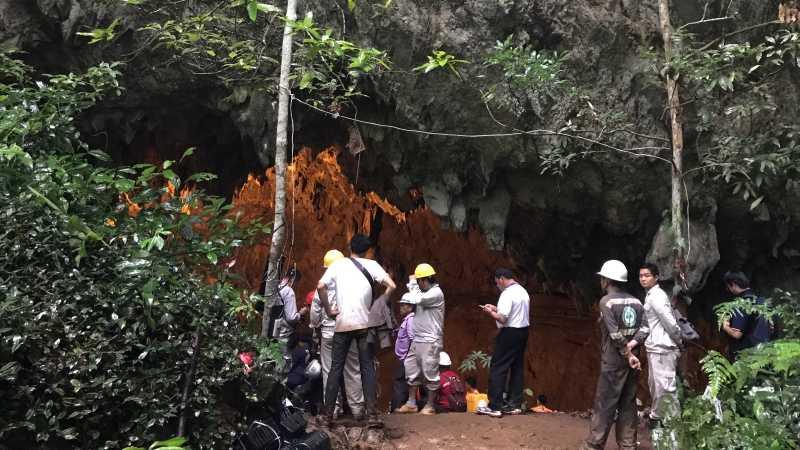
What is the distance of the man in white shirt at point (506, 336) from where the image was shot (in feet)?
25.2

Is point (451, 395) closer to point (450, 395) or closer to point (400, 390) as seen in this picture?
point (450, 395)

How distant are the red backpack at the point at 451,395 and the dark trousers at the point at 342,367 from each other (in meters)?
1.48

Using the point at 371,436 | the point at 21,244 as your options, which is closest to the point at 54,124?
the point at 21,244

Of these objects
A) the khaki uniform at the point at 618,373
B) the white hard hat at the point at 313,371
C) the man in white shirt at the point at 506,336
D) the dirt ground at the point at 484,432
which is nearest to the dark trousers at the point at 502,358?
the man in white shirt at the point at 506,336

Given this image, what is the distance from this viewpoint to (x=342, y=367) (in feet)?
22.2

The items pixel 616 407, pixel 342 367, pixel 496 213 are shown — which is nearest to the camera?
pixel 616 407

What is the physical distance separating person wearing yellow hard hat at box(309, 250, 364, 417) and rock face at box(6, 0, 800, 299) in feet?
7.91

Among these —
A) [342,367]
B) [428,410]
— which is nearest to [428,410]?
[428,410]

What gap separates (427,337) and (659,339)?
2.28 metres

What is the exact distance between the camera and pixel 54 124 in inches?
213

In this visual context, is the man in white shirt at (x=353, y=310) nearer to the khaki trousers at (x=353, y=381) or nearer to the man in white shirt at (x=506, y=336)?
the khaki trousers at (x=353, y=381)

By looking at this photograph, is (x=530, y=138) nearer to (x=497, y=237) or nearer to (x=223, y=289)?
(x=497, y=237)

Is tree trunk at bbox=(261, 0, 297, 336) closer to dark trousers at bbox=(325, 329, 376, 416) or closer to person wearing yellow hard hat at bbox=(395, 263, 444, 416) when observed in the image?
dark trousers at bbox=(325, 329, 376, 416)

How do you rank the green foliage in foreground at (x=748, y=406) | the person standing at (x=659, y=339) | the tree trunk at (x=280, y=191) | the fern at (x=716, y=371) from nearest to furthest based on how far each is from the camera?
1. the green foliage in foreground at (x=748, y=406)
2. the fern at (x=716, y=371)
3. the tree trunk at (x=280, y=191)
4. the person standing at (x=659, y=339)
